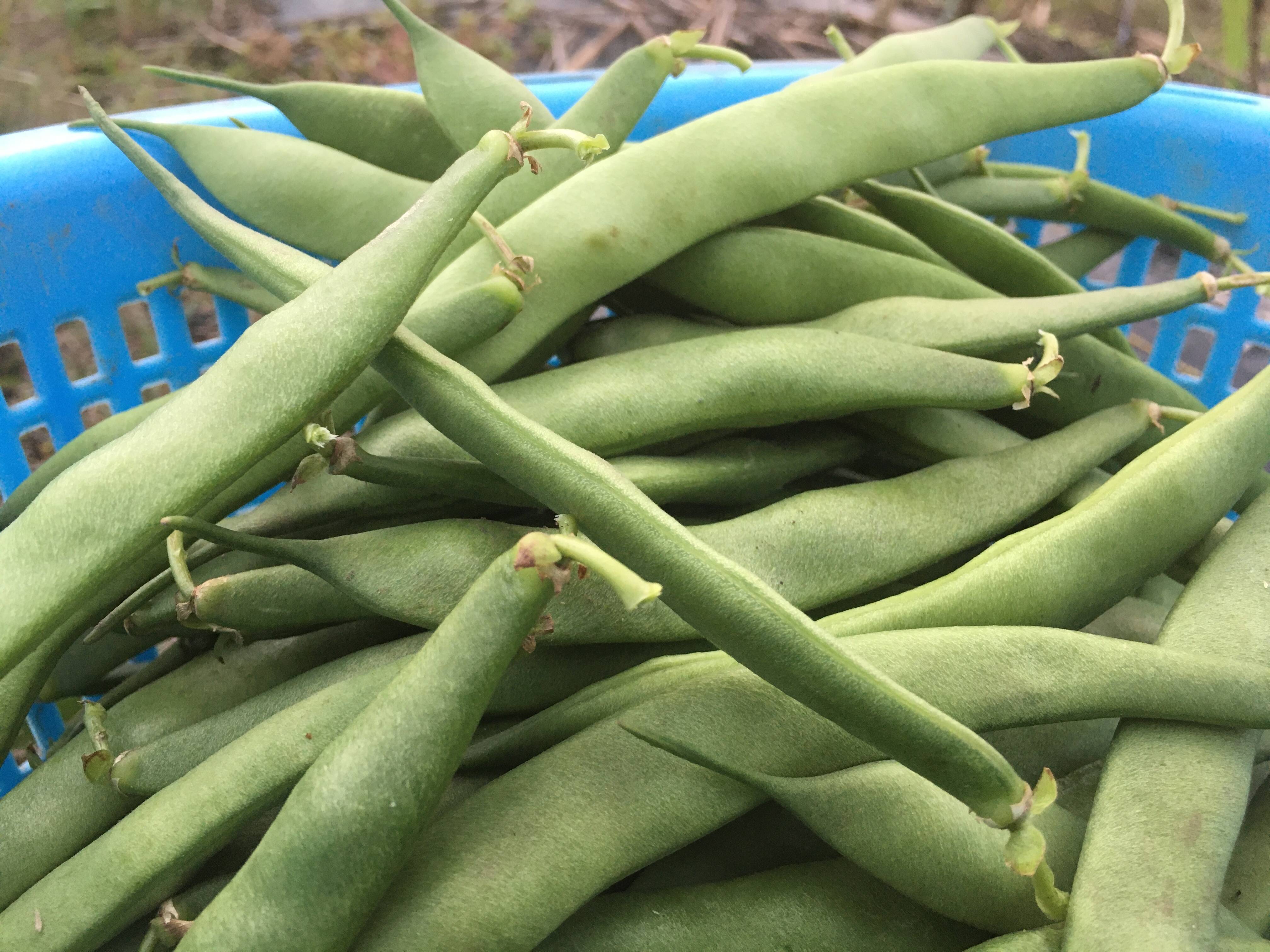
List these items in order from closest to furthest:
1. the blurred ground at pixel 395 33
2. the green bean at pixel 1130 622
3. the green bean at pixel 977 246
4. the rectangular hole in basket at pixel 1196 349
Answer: the green bean at pixel 1130 622 → the green bean at pixel 977 246 → the rectangular hole in basket at pixel 1196 349 → the blurred ground at pixel 395 33

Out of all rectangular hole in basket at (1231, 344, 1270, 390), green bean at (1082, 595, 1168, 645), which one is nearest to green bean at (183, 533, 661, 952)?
green bean at (1082, 595, 1168, 645)

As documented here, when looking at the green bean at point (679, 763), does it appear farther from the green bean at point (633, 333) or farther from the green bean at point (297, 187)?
the green bean at point (297, 187)

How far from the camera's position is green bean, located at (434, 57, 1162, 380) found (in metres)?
0.97

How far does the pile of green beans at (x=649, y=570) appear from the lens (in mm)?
642

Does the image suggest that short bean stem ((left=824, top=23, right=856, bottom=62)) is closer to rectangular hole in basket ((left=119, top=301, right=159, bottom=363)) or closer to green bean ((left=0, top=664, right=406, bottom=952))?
green bean ((left=0, top=664, right=406, bottom=952))

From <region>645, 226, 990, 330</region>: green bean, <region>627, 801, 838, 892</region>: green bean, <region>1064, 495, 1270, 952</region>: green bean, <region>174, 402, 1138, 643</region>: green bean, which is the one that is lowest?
<region>627, 801, 838, 892</region>: green bean

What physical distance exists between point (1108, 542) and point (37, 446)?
5.59 feet

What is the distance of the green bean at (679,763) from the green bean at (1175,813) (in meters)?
0.04

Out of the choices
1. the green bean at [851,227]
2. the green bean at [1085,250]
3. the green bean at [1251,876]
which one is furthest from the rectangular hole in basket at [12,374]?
the green bean at [1251,876]

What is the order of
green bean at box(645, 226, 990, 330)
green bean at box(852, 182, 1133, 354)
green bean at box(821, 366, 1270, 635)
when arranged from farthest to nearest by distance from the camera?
green bean at box(852, 182, 1133, 354) < green bean at box(645, 226, 990, 330) < green bean at box(821, 366, 1270, 635)

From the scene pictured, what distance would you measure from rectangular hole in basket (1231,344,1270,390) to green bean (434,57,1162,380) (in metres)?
0.85

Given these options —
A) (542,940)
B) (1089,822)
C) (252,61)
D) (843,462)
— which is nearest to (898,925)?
(1089,822)

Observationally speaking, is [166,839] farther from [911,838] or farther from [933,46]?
[933,46]

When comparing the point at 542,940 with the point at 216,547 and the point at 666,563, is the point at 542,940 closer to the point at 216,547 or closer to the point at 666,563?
the point at 666,563
